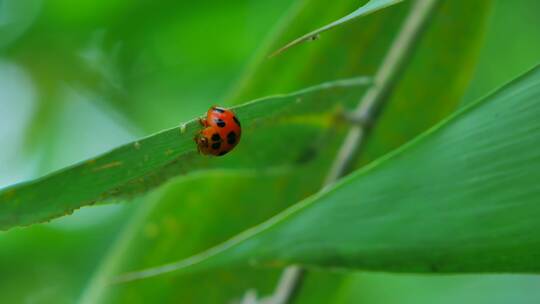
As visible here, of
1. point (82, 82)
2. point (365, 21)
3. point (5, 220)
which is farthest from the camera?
point (82, 82)

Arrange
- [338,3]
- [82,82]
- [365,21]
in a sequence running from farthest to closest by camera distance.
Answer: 1. [82,82]
2. [365,21]
3. [338,3]

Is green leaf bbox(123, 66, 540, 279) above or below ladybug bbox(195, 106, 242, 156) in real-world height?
below

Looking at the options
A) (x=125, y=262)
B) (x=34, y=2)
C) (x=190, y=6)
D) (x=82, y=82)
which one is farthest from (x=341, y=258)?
(x=82, y=82)

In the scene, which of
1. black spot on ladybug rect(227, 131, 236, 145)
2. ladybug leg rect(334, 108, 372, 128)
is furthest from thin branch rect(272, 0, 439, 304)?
black spot on ladybug rect(227, 131, 236, 145)

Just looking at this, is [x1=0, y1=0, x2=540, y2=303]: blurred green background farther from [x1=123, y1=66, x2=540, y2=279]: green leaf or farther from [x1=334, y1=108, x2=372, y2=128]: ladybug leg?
[x1=123, y1=66, x2=540, y2=279]: green leaf

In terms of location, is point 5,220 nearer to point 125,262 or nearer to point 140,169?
point 140,169

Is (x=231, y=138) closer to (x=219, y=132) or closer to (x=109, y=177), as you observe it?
(x=219, y=132)
